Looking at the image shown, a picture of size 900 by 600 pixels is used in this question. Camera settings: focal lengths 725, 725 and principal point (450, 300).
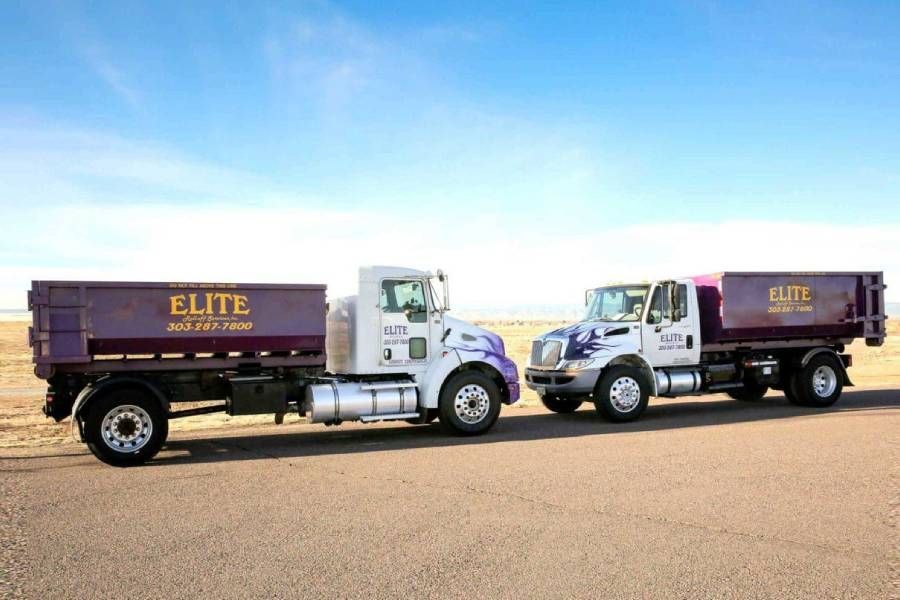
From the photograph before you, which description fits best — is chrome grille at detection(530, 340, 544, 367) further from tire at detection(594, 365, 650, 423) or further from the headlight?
tire at detection(594, 365, 650, 423)

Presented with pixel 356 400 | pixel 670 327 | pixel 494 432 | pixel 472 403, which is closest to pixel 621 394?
pixel 670 327

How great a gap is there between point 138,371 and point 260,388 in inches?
71.1

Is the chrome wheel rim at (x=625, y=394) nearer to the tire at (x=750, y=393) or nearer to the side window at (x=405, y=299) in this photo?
the side window at (x=405, y=299)

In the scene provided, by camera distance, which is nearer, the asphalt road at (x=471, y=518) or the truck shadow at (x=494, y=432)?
the asphalt road at (x=471, y=518)

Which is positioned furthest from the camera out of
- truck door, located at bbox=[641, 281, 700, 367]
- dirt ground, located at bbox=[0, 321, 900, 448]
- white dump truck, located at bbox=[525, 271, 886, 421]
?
truck door, located at bbox=[641, 281, 700, 367]

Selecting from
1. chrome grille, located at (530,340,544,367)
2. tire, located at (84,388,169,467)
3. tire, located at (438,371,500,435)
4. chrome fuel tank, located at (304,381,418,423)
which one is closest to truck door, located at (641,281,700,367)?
chrome grille, located at (530,340,544,367)

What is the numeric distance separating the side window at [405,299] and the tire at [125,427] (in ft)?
13.2

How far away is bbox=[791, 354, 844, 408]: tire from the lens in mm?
15984

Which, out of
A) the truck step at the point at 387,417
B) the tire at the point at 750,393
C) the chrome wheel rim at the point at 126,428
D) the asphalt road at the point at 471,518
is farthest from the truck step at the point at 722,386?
the chrome wheel rim at the point at 126,428

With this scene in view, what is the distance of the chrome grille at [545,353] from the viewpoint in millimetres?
14562

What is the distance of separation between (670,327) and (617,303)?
1191 mm

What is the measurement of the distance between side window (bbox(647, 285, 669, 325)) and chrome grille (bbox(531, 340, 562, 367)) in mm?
1968

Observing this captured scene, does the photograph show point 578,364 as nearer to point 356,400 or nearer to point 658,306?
point 658,306

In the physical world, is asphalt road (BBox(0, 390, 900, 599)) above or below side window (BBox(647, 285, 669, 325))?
below
